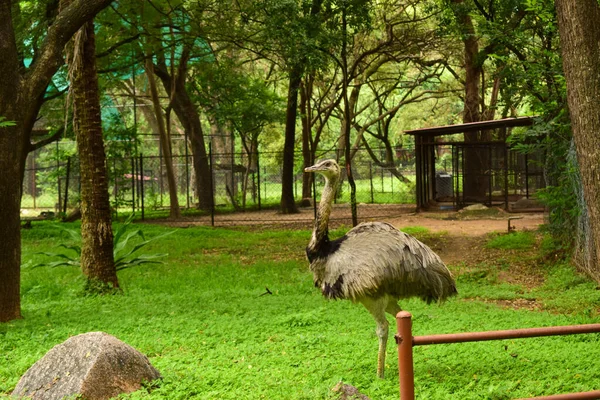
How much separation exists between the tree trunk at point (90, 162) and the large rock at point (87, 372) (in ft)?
15.3

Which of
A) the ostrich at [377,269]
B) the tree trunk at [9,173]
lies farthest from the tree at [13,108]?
the ostrich at [377,269]

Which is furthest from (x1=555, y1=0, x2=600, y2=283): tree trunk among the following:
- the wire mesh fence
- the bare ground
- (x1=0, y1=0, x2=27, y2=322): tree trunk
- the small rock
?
the wire mesh fence

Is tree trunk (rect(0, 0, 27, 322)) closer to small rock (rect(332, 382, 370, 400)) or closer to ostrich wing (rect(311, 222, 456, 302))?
ostrich wing (rect(311, 222, 456, 302))

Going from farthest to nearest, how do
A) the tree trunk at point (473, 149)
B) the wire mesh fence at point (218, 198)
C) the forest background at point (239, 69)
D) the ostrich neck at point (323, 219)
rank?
the tree trunk at point (473, 149), the wire mesh fence at point (218, 198), the forest background at point (239, 69), the ostrich neck at point (323, 219)

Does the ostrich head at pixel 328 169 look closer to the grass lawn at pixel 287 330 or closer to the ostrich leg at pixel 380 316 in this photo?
Answer: the ostrich leg at pixel 380 316

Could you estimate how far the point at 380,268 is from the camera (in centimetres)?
607

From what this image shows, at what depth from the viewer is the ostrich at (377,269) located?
239 inches

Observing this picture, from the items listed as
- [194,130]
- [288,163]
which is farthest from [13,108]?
[194,130]

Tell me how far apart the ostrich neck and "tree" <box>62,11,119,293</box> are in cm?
468

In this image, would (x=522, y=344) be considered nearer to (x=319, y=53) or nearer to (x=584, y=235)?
(x=584, y=235)

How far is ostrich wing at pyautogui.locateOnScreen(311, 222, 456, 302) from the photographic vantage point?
608 centimetres

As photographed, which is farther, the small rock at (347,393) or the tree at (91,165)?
the tree at (91,165)

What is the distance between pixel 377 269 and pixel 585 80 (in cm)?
272

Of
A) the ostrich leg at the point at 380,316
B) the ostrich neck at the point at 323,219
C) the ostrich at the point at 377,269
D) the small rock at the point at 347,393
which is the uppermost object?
the ostrich neck at the point at 323,219
